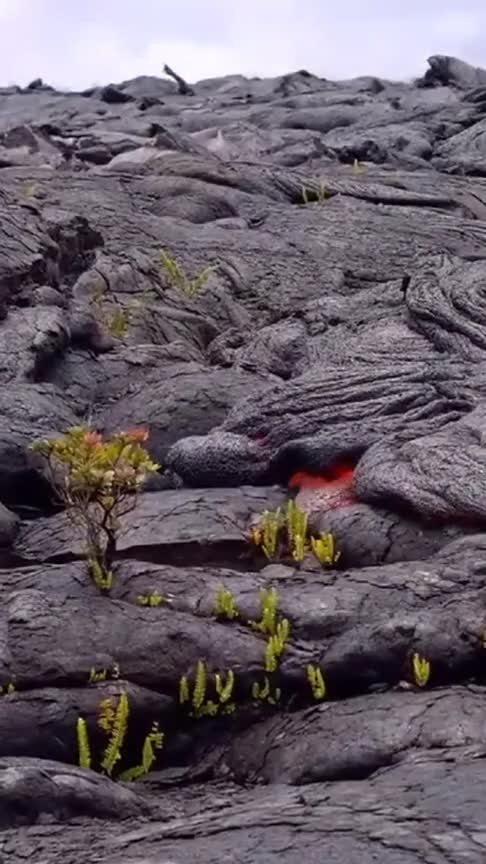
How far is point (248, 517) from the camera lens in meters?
11.9

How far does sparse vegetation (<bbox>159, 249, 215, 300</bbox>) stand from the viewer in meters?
20.1

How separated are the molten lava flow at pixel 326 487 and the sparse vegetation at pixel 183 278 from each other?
25.8 feet

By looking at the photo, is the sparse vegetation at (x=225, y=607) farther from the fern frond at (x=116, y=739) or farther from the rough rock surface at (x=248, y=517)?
the fern frond at (x=116, y=739)

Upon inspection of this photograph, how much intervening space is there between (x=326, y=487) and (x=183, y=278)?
347 inches

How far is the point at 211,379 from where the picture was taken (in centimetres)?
1495

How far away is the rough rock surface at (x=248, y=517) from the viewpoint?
23.9 feet

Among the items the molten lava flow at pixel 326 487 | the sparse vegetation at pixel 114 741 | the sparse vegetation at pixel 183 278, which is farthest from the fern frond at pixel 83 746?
the sparse vegetation at pixel 183 278

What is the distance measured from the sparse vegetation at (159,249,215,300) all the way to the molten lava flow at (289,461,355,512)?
25.8 ft

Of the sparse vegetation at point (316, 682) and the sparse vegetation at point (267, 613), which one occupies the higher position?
the sparse vegetation at point (267, 613)

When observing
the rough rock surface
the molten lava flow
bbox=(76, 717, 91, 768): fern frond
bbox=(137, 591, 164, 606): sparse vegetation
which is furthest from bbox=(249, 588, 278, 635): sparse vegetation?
the molten lava flow

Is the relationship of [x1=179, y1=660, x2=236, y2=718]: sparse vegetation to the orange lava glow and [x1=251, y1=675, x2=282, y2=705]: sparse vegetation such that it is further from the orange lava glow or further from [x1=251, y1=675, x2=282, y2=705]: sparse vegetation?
the orange lava glow

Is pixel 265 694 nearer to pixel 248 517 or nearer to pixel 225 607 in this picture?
pixel 225 607

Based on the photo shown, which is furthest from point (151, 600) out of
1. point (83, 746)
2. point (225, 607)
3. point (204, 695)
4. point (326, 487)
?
point (326, 487)

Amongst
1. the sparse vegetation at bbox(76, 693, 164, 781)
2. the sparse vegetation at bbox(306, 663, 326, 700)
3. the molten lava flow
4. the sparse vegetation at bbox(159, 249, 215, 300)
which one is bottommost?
the sparse vegetation at bbox(76, 693, 164, 781)
